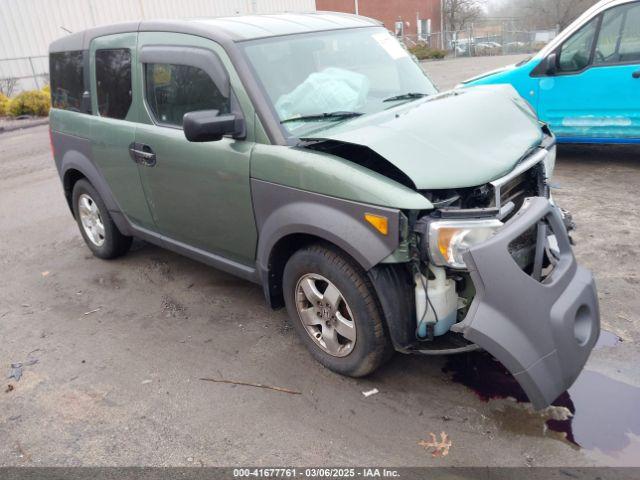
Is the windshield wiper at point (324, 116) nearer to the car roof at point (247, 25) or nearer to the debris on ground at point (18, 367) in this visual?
the car roof at point (247, 25)

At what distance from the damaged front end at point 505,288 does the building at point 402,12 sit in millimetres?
43355

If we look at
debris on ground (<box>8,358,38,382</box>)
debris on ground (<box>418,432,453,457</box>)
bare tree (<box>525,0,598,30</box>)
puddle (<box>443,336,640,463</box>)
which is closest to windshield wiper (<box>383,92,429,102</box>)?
puddle (<box>443,336,640,463</box>)

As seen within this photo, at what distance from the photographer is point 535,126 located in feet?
11.7

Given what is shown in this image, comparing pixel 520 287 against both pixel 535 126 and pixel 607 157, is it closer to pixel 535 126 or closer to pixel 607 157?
pixel 535 126

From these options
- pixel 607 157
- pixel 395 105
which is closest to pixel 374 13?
pixel 607 157

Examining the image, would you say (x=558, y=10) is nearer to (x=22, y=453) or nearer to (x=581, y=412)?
(x=581, y=412)

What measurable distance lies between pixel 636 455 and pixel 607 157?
565 cm

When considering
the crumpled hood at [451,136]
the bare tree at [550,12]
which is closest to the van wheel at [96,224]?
the crumpled hood at [451,136]

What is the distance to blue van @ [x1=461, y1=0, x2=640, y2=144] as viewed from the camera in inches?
244

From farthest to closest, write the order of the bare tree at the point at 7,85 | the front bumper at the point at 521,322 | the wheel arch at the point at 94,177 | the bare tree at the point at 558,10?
1. the bare tree at the point at 558,10
2. the bare tree at the point at 7,85
3. the wheel arch at the point at 94,177
4. the front bumper at the point at 521,322

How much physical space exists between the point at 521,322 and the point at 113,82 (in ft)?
11.7

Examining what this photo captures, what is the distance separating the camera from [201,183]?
3709 mm

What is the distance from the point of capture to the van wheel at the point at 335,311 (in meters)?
2.96

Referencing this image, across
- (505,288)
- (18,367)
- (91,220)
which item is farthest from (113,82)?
(505,288)
